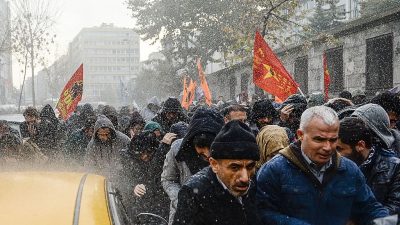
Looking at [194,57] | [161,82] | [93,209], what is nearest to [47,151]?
[93,209]

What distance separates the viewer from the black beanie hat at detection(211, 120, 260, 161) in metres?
2.35

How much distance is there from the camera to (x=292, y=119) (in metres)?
5.75

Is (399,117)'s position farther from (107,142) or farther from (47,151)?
(47,151)

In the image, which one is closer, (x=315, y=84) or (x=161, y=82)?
(x=315, y=84)

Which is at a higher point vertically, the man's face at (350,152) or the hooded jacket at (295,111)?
the hooded jacket at (295,111)

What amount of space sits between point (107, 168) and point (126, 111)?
23.8 ft

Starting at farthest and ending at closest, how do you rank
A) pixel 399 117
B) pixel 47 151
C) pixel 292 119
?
pixel 47 151
pixel 292 119
pixel 399 117

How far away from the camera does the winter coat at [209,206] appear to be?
226 cm

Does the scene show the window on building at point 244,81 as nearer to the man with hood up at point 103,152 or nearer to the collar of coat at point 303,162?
the man with hood up at point 103,152

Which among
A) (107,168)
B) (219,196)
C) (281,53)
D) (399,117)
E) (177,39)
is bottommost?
(107,168)

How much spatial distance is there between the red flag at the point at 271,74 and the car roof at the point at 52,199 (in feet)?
12.9

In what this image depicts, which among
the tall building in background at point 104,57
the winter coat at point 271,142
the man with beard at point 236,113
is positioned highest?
the tall building in background at point 104,57

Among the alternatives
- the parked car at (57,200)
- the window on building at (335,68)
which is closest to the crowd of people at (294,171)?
the parked car at (57,200)

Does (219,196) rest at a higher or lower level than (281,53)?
lower
